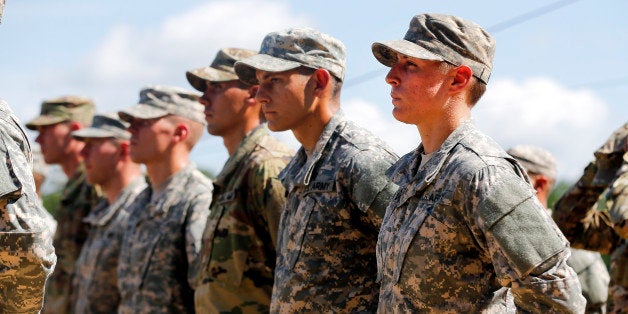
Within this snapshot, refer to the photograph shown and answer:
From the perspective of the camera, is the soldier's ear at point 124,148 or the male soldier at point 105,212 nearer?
the male soldier at point 105,212

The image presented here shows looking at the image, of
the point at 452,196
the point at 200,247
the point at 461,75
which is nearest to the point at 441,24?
the point at 461,75

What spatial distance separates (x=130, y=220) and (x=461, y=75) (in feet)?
14.3

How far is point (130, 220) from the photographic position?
8594mm

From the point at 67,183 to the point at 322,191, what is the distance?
6096 millimetres

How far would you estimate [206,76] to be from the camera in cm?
769

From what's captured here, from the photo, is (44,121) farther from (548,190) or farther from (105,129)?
(548,190)

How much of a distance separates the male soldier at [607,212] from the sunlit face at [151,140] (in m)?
2.90

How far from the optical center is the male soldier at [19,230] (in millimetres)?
4699

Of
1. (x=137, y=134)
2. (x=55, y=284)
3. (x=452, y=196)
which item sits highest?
(x=452, y=196)

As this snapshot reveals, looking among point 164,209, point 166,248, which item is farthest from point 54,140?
point 166,248

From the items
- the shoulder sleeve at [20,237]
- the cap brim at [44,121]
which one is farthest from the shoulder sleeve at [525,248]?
the cap brim at [44,121]

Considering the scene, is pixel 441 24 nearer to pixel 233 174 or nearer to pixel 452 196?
pixel 452 196

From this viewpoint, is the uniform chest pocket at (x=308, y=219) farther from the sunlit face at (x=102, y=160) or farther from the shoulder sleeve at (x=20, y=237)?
the sunlit face at (x=102, y=160)

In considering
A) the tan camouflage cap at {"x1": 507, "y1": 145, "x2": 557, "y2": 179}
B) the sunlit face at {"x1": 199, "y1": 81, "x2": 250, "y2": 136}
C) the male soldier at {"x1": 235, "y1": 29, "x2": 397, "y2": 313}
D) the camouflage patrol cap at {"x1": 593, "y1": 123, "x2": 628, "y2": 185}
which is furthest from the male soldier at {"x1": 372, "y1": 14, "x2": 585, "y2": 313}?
the tan camouflage cap at {"x1": 507, "y1": 145, "x2": 557, "y2": 179}
